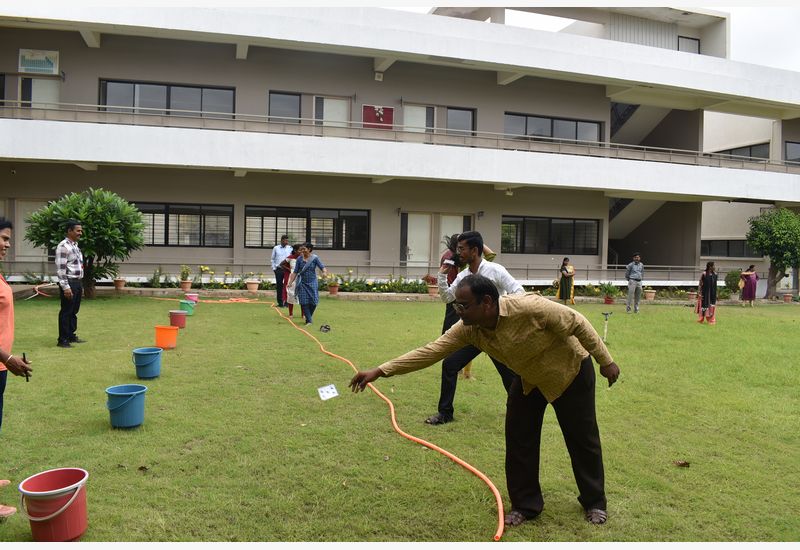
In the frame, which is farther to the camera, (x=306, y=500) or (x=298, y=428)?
(x=298, y=428)

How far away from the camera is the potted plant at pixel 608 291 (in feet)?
69.1

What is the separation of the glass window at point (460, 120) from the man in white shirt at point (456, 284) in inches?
648

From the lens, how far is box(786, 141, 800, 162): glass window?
2800 centimetres

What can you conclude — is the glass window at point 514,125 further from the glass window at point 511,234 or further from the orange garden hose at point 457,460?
the orange garden hose at point 457,460

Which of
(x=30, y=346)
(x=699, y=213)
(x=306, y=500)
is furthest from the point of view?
(x=699, y=213)

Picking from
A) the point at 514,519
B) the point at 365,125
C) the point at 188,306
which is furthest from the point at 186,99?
the point at 514,519

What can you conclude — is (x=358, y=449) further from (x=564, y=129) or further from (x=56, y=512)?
(x=564, y=129)

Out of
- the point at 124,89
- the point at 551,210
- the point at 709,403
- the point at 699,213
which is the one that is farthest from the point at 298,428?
the point at 699,213

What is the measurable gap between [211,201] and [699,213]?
2025cm

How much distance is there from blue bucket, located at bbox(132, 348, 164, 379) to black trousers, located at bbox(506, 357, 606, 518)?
16.3ft

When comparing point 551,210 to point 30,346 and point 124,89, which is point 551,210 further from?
point 30,346

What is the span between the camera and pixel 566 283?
2019cm

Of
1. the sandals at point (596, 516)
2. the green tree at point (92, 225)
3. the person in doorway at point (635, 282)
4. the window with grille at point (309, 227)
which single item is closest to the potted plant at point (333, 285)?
the window with grille at point (309, 227)

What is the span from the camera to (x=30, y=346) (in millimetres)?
9438
